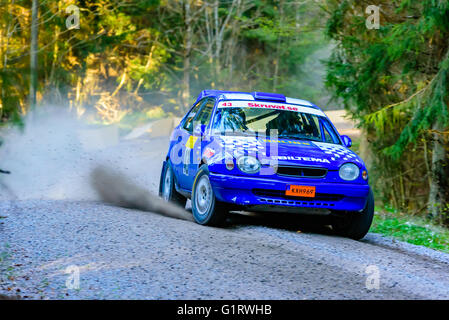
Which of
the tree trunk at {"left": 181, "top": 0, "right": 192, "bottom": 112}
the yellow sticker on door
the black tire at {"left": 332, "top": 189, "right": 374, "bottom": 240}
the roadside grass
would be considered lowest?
the roadside grass

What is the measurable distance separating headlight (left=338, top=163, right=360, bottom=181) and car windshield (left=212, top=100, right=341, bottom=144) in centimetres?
101

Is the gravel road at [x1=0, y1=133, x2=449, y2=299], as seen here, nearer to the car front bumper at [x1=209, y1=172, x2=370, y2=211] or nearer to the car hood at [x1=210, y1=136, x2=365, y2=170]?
the car front bumper at [x1=209, y1=172, x2=370, y2=211]

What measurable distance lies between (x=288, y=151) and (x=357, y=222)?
4.62ft

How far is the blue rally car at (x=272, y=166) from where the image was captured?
8047mm

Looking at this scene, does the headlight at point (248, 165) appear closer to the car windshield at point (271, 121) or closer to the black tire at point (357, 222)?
the car windshield at point (271, 121)

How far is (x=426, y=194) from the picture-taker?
20078 mm

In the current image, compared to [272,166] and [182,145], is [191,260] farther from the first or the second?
[182,145]

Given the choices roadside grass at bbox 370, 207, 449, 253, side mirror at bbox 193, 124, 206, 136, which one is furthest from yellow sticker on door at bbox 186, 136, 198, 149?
roadside grass at bbox 370, 207, 449, 253

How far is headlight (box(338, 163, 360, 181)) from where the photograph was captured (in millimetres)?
8234

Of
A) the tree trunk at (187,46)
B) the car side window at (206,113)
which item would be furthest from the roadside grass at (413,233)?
the tree trunk at (187,46)

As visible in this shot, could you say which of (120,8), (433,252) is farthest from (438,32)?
(120,8)

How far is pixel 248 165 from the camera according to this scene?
8.05 metres
